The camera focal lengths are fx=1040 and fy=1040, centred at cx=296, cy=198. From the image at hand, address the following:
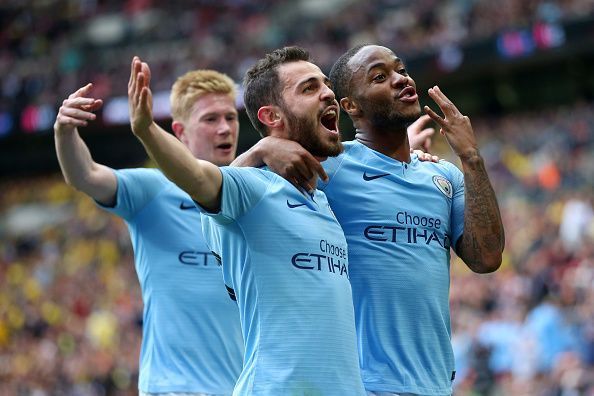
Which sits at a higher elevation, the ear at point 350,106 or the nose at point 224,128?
the nose at point 224,128

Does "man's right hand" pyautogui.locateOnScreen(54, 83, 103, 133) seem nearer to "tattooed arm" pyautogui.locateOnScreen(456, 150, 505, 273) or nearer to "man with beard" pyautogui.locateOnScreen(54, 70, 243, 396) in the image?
"man with beard" pyautogui.locateOnScreen(54, 70, 243, 396)

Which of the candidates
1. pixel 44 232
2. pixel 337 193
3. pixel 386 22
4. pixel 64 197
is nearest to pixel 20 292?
pixel 44 232

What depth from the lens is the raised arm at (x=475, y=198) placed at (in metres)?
4.31

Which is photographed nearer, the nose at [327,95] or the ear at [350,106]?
the nose at [327,95]

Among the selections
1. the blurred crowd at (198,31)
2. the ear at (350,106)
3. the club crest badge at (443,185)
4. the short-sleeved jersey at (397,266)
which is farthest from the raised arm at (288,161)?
the blurred crowd at (198,31)

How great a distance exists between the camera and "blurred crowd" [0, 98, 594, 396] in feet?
32.1

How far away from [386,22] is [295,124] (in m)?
19.2

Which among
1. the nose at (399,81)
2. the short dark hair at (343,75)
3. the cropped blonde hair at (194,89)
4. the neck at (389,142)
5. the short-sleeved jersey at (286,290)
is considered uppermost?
the cropped blonde hair at (194,89)

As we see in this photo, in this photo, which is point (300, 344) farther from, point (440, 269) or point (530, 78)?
point (530, 78)

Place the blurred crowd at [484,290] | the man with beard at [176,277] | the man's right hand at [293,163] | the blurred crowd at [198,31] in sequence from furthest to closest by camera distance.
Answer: the blurred crowd at [198,31] < the blurred crowd at [484,290] < the man with beard at [176,277] < the man's right hand at [293,163]

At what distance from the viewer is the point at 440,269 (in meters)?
4.35

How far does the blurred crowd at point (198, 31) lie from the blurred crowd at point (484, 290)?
7.30 ft

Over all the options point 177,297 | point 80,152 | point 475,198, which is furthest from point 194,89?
point 475,198

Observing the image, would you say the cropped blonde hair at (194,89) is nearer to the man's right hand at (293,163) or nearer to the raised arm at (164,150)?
the man's right hand at (293,163)
